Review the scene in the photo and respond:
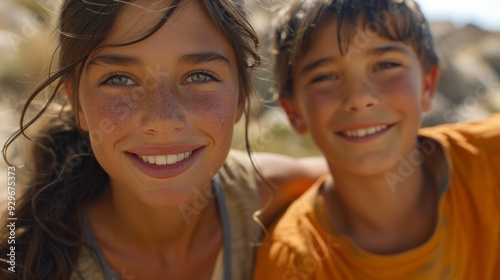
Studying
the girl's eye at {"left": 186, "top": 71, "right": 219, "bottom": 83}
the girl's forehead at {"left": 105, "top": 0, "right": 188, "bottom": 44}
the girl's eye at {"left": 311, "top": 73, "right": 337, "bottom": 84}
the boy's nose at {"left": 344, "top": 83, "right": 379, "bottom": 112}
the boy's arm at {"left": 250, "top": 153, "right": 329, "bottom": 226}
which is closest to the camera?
the girl's forehead at {"left": 105, "top": 0, "right": 188, "bottom": 44}

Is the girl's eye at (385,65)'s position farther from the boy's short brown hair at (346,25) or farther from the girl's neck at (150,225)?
the girl's neck at (150,225)

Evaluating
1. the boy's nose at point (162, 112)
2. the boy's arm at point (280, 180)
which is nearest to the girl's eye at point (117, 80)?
the boy's nose at point (162, 112)

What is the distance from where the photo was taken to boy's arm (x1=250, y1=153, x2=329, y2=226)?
8.37 feet

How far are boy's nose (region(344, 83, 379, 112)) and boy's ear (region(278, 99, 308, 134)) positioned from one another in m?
0.33

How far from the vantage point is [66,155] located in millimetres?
2396

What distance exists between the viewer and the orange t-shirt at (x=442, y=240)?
230cm

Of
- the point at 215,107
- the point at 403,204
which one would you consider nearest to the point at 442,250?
the point at 403,204

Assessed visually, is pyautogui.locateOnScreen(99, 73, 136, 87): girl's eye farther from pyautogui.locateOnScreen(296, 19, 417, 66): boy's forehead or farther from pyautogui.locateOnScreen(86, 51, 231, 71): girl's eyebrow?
pyautogui.locateOnScreen(296, 19, 417, 66): boy's forehead

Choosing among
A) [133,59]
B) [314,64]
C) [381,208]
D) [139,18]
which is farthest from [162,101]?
[381,208]

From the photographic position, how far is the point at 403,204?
2516 millimetres

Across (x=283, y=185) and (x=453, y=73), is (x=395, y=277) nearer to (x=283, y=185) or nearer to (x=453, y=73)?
(x=283, y=185)

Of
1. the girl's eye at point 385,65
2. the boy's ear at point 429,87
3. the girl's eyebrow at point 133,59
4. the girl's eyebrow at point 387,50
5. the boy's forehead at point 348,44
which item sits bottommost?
the boy's ear at point 429,87

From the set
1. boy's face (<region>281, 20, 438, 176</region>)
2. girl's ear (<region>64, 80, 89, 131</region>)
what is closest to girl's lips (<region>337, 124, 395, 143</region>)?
boy's face (<region>281, 20, 438, 176</region>)

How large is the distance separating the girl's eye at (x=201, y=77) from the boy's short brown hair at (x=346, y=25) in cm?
57
